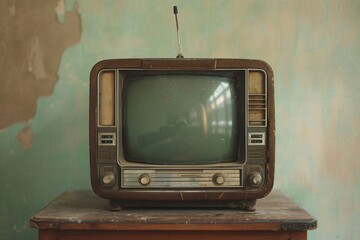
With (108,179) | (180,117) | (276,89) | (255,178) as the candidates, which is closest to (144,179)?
(108,179)

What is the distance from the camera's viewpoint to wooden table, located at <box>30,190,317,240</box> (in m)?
1.23

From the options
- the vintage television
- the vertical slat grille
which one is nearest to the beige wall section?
the vintage television

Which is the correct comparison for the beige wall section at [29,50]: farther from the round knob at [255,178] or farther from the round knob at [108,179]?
the round knob at [255,178]

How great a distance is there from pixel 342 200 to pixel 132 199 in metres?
0.97

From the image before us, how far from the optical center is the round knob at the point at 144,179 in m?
1.29

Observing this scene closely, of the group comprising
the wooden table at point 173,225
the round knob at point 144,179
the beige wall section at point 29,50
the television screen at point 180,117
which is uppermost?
the beige wall section at point 29,50

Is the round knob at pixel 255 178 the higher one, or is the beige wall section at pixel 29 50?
the beige wall section at pixel 29 50

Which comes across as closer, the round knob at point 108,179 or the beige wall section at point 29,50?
the round knob at point 108,179

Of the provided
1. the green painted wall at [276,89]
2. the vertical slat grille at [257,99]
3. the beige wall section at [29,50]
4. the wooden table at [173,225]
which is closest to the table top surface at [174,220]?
the wooden table at [173,225]

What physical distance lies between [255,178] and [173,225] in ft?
0.91

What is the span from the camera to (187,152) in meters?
1.33

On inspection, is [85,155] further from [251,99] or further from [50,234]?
[251,99]

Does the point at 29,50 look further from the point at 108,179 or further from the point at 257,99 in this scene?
the point at 257,99

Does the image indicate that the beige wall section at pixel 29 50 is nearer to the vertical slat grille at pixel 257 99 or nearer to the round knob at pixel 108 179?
the round knob at pixel 108 179
